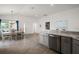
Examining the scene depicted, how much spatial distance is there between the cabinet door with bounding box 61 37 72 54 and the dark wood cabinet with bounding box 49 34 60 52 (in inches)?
9.1

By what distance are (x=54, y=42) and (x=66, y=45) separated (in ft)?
2.29

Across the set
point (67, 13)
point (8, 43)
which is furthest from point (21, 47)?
point (67, 13)

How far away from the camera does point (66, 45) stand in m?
3.27

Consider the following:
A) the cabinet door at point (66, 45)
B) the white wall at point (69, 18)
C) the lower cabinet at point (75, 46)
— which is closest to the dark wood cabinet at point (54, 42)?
the cabinet door at point (66, 45)

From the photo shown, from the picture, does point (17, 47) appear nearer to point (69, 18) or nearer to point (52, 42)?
point (52, 42)

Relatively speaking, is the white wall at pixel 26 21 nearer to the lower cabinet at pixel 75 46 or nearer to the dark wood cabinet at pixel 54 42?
the dark wood cabinet at pixel 54 42

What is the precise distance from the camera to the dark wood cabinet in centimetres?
372

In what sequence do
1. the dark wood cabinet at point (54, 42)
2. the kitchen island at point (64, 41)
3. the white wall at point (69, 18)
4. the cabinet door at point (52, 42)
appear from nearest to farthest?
the kitchen island at point (64, 41), the white wall at point (69, 18), the dark wood cabinet at point (54, 42), the cabinet door at point (52, 42)

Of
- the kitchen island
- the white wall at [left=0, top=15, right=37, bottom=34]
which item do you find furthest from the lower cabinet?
the white wall at [left=0, top=15, right=37, bottom=34]

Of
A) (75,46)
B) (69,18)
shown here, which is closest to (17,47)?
→ (75,46)

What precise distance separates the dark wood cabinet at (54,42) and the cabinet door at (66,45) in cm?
23

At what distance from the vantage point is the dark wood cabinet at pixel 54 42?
3719mm

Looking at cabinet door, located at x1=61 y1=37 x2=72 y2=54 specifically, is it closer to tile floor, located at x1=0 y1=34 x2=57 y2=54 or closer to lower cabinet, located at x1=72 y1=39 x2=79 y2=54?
lower cabinet, located at x1=72 y1=39 x2=79 y2=54
